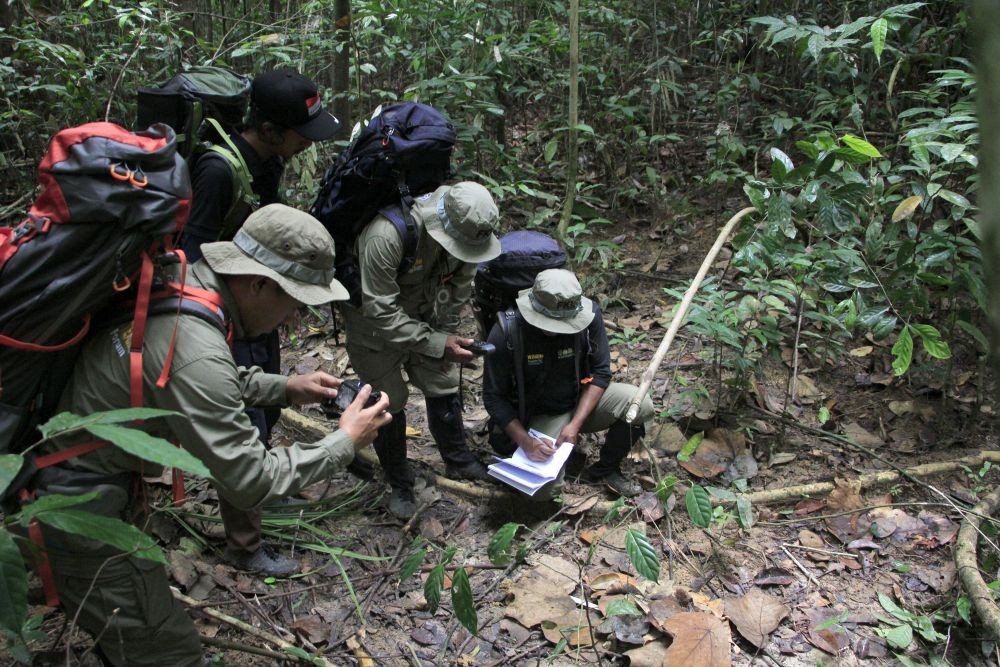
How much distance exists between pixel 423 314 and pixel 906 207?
2869 millimetres

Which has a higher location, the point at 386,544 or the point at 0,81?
the point at 0,81

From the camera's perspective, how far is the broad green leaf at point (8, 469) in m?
1.68

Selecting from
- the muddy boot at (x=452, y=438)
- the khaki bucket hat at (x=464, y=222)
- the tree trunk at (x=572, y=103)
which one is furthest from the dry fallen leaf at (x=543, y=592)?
the tree trunk at (x=572, y=103)

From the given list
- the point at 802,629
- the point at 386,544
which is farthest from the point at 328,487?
the point at 802,629

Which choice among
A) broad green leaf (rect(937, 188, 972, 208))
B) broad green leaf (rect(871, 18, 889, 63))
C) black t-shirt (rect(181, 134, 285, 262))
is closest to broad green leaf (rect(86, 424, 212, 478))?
black t-shirt (rect(181, 134, 285, 262))

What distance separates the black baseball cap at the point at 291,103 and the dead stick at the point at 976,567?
3761mm

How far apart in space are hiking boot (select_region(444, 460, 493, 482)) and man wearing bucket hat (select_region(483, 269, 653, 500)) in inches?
8.0

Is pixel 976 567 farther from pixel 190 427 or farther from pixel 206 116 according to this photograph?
pixel 206 116

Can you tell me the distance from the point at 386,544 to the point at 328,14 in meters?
5.75

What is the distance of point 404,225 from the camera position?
4012mm

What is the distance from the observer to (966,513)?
390 centimetres

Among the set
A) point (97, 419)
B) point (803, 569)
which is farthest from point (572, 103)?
point (97, 419)

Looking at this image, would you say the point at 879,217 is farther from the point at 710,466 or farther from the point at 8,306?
the point at 8,306

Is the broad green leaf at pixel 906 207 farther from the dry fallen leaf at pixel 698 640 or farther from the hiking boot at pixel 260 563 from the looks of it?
the hiking boot at pixel 260 563
